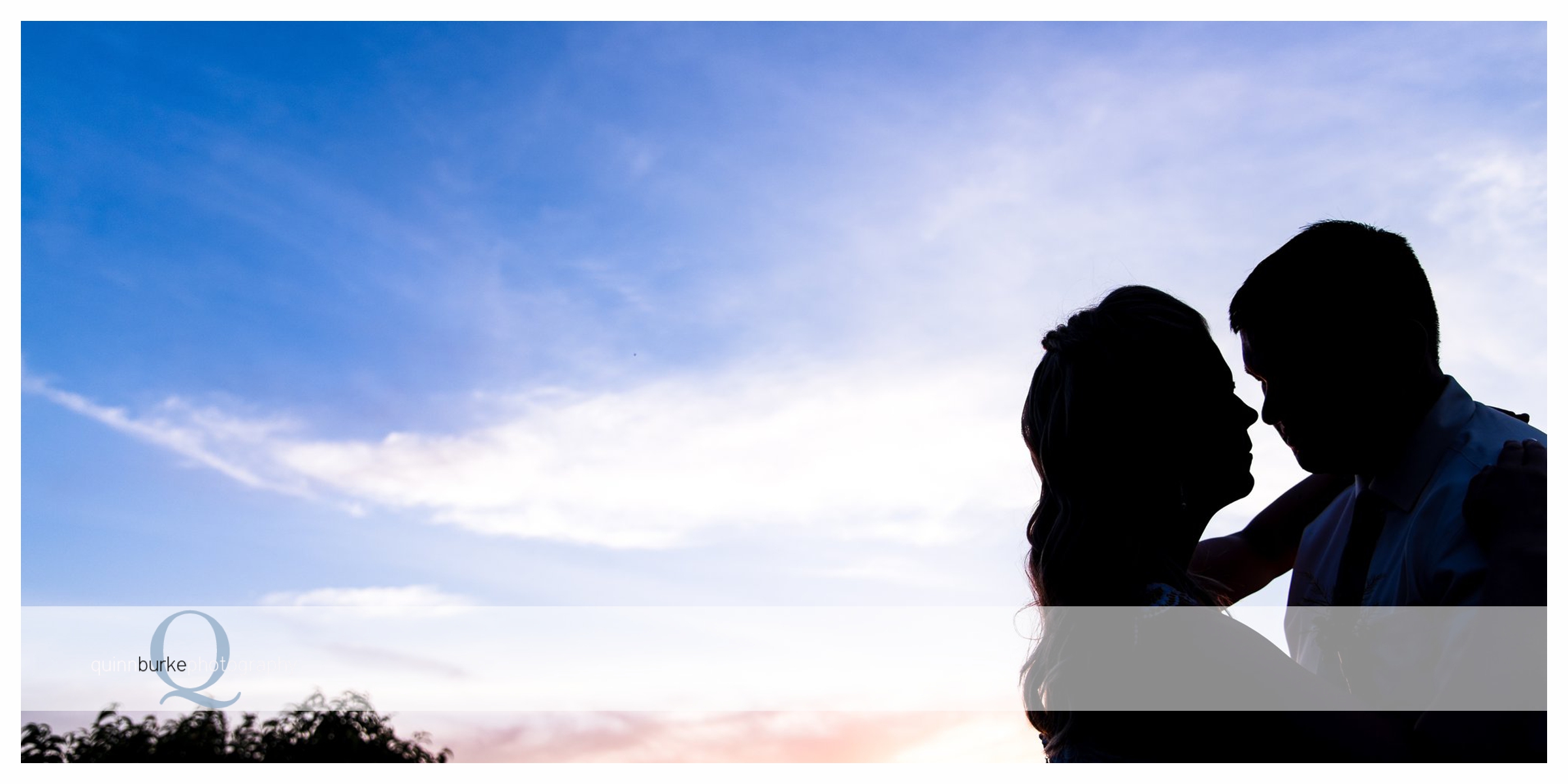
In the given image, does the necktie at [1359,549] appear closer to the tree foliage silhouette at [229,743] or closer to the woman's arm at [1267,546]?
the woman's arm at [1267,546]

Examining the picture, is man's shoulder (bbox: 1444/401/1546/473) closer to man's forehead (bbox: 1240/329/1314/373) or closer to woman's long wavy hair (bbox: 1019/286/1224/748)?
man's forehead (bbox: 1240/329/1314/373)

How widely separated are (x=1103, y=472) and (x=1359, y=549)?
6.04 feet

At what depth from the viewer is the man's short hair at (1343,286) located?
177 inches

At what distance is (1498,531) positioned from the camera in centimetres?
Result: 371

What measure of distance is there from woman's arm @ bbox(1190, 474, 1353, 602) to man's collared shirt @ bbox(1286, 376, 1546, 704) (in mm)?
1063

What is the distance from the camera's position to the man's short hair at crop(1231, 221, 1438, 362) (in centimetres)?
448

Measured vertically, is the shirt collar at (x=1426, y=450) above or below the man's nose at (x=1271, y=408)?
below

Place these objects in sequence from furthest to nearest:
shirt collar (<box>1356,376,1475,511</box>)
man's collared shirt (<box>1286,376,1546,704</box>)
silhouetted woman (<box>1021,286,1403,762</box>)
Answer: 1. shirt collar (<box>1356,376,1475,511</box>)
2. man's collared shirt (<box>1286,376,1546,704</box>)
3. silhouetted woman (<box>1021,286,1403,762</box>)

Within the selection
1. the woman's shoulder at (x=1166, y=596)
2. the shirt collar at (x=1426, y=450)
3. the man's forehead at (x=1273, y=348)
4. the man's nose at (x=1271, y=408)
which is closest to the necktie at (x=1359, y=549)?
the shirt collar at (x=1426, y=450)

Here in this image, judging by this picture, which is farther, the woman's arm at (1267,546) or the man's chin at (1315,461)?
the woman's arm at (1267,546)

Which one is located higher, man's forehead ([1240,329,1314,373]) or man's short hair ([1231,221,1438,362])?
man's short hair ([1231,221,1438,362])

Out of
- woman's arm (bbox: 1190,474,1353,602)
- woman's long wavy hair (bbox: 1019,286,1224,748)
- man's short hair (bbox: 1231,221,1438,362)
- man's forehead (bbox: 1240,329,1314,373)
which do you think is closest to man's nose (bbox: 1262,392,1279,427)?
man's forehead (bbox: 1240,329,1314,373)

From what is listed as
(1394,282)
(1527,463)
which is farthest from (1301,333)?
(1527,463)

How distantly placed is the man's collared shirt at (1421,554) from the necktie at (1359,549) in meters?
0.05
